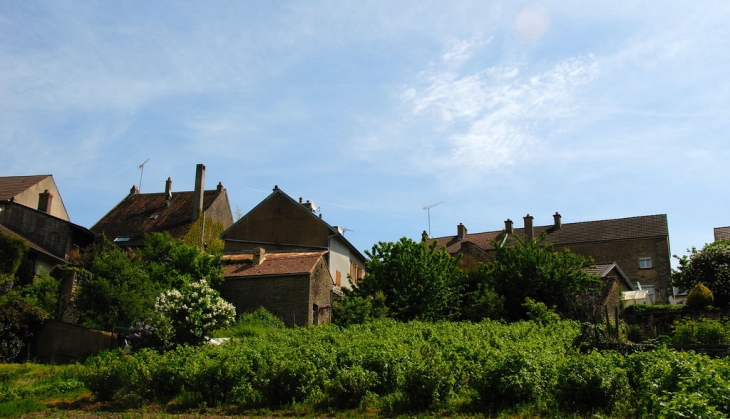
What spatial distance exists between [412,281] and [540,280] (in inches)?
233

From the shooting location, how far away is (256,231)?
41.8 meters

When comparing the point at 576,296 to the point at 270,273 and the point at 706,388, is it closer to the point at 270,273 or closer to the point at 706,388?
the point at 270,273

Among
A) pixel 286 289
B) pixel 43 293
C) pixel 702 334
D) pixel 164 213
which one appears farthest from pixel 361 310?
pixel 164 213

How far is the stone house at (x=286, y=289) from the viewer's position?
99.9 feet

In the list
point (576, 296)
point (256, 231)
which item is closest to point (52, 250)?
point (256, 231)

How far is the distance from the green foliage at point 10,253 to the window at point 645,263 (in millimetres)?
41664

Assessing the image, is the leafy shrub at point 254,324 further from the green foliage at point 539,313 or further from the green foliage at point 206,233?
the green foliage at point 206,233

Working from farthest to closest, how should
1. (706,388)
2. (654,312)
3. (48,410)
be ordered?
(654,312) → (48,410) → (706,388)

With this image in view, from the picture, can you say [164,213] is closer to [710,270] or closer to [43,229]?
[43,229]

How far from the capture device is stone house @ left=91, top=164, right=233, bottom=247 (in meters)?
44.0

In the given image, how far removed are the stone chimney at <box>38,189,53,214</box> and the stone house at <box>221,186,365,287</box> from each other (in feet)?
35.7

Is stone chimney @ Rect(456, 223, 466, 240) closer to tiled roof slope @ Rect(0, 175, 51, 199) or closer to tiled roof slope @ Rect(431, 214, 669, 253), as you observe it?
tiled roof slope @ Rect(431, 214, 669, 253)

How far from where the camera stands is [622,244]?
1972 inches

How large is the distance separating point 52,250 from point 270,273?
13.3m
